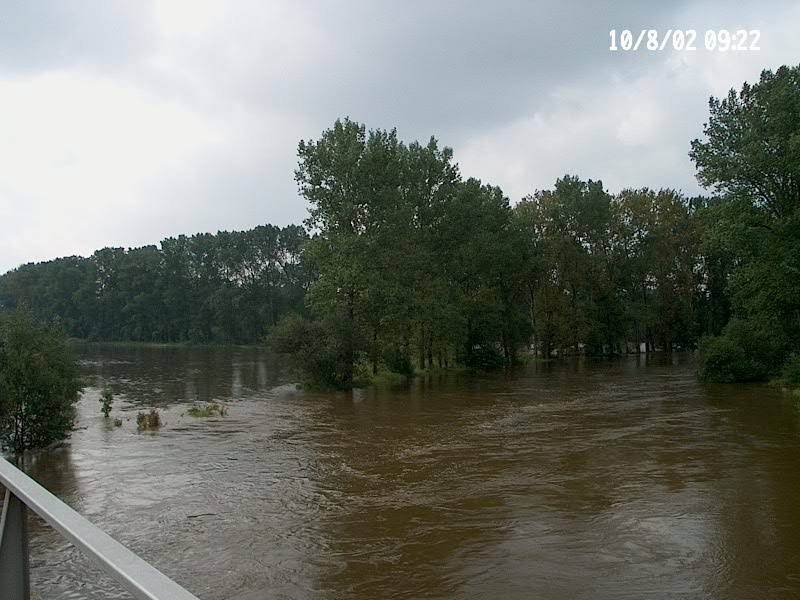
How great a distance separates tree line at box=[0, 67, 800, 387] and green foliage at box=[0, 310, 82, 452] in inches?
90.7

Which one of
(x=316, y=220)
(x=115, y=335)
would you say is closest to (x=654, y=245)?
(x=316, y=220)

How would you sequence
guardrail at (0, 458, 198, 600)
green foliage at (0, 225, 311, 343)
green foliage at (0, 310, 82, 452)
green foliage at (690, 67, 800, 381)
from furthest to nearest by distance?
green foliage at (0, 225, 311, 343) → green foliage at (690, 67, 800, 381) → green foliage at (0, 310, 82, 452) → guardrail at (0, 458, 198, 600)

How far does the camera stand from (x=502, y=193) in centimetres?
5272

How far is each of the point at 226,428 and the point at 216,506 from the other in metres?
9.27

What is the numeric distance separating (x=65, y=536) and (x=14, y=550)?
1.02m

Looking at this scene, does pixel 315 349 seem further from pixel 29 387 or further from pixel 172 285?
pixel 172 285

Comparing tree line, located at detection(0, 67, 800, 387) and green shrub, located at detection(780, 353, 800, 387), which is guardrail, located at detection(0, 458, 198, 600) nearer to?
tree line, located at detection(0, 67, 800, 387)

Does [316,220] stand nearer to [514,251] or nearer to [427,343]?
[427,343]

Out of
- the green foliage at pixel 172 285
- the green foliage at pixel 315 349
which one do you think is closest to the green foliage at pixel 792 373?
the green foliage at pixel 315 349

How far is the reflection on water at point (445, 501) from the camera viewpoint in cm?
836

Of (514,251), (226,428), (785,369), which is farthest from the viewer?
(514,251)

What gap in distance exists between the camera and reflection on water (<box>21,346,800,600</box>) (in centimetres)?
836

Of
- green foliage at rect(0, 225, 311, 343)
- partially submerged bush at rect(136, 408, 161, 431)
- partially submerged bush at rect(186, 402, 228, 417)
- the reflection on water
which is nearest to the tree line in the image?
partially submerged bush at rect(136, 408, 161, 431)

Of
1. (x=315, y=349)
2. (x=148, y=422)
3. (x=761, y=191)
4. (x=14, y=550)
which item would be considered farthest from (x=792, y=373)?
(x=14, y=550)
